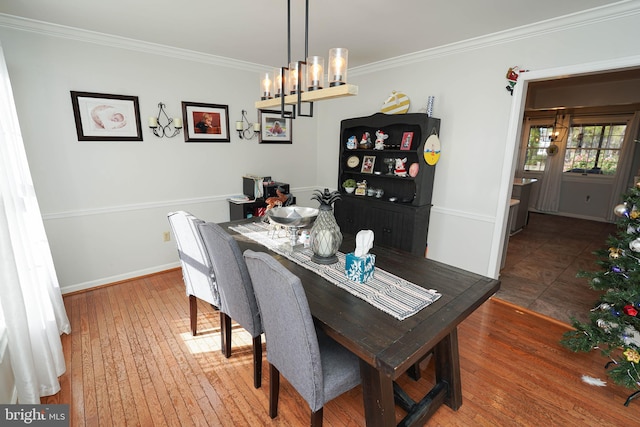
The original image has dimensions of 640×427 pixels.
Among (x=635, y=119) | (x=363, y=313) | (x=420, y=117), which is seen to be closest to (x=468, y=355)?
(x=363, y=313)

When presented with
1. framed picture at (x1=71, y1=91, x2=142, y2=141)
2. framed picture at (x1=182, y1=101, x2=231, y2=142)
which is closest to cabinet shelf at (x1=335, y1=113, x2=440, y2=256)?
framed picture at (x1=182, y1=101, x2=231, y2=142)

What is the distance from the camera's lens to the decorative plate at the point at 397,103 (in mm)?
3179

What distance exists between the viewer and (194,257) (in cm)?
201

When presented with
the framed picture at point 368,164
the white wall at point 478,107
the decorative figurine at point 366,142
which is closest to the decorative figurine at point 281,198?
the framed picture at point 368,164

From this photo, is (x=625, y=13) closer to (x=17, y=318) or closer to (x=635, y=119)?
(x=17, y=318)

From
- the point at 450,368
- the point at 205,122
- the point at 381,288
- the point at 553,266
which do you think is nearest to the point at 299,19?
the point at 205,122

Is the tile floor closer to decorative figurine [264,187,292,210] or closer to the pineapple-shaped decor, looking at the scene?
the pineapple-shaped decor

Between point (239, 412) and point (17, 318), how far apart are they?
1.22m

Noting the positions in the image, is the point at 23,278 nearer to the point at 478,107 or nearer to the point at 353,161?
the point at 353,161

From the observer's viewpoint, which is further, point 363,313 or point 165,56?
point 165,56

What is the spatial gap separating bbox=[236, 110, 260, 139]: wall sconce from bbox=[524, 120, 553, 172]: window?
6.30 metres

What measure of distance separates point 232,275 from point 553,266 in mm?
4045

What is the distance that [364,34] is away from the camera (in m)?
2.63

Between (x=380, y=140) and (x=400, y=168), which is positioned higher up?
(x=380, y=140)
